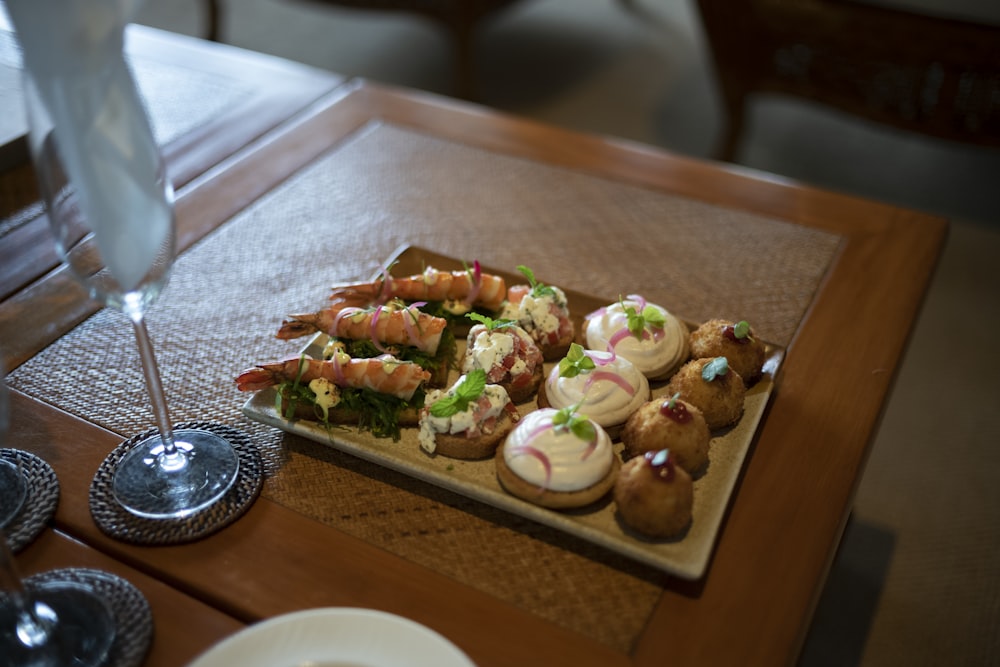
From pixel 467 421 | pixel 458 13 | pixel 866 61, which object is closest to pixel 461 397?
pixel 467 421

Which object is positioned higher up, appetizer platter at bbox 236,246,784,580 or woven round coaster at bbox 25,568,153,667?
appetizer platter at bbox 236,246,784,580

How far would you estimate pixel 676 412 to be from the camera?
0.92 m

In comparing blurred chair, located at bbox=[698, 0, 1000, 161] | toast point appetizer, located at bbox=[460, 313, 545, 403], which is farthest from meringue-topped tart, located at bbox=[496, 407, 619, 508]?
blurred chair, located at bbox=[698, 0, 1000, 161]

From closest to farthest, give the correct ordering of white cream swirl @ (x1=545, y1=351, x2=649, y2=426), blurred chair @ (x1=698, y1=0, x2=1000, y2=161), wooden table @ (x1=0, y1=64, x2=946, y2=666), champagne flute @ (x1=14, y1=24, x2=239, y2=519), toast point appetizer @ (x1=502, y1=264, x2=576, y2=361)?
champagne flute @ (x1=14, y1=24, x2=239, y2=519) < wooden table @ (x1=0, y1=64, x2=946, y2=666) < white cream swirl @ (x1=545, y1=351, x2=649, y2=426) < toast point appetizer @ (x1=502, y1=264, x2=576, y2=361) < blurred chair @ (x1=698, y1=0, x2=1000, y2=161)

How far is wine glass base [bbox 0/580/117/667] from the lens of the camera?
0.78 meters

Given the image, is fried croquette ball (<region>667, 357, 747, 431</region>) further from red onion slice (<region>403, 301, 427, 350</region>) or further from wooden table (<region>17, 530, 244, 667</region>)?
wooden table (<region>17, 530, 244, 667</region>)

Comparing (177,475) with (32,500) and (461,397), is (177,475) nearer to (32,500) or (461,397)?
(32,500)

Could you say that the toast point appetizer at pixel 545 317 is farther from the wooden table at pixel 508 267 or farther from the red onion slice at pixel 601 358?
the wooden table at pixel 508 267

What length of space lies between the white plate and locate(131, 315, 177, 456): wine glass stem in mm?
264

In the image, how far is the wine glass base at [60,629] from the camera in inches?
30.6

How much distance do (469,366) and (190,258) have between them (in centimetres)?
56

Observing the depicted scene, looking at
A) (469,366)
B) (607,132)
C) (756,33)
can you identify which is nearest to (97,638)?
(469,366)

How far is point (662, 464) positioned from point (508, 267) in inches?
20.7

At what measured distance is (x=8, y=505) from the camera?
926 millimetres
